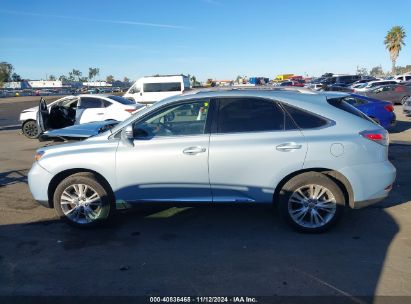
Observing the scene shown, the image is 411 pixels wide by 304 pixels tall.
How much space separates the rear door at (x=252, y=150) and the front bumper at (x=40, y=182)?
2.07 metres

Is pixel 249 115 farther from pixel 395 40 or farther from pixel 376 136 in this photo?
pixel 395 40

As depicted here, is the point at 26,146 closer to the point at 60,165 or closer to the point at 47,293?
the point at 60,165

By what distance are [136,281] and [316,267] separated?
68.3 inches

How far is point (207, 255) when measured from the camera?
4.24 m

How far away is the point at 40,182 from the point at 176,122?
1.87 m

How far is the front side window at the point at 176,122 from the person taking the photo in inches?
188

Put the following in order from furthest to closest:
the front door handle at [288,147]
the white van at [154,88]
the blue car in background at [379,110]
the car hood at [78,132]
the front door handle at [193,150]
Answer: the white van at [154,88] → the blue car in background at [379,110] → the car hood at [78,132] → the front door handle at [193,150] → the front door handle at [288,147]

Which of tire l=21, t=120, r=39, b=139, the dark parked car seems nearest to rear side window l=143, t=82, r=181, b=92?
tire l=21, t=120, r=39, b=139

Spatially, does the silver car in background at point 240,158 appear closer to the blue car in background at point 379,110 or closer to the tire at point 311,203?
the tire at point 311,203

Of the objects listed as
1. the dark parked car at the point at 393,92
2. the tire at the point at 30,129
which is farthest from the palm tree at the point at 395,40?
the tire at the point at 30,129

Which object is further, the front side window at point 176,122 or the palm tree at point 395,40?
the palm tree at point 395,40

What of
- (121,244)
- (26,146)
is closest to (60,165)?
(121,244)

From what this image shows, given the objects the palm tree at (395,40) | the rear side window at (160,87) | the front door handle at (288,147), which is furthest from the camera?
the palm tree at (395,40)

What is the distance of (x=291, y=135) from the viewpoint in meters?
4.54
